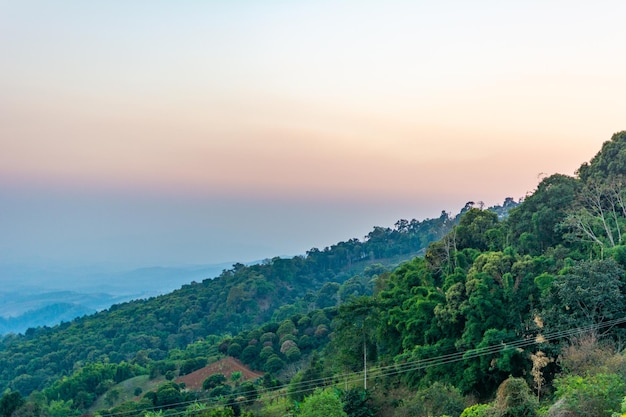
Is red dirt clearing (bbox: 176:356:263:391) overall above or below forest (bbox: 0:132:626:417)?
below

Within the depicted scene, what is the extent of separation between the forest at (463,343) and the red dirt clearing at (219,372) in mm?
162

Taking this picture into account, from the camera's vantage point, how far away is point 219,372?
38.6 m

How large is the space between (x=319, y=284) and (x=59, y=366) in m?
38.4

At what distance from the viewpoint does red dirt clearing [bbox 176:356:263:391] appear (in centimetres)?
3721

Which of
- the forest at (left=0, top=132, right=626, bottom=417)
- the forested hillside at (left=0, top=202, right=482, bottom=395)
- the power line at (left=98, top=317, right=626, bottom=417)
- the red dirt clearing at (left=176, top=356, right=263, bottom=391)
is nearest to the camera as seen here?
the forest at (left=0, top=132, right=626, bottom=417)

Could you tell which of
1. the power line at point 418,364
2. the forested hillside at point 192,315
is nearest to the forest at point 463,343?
the power line at point 418,364

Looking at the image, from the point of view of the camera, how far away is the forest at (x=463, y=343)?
1658cm

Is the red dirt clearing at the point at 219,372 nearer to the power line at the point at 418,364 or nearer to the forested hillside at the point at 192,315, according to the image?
the power line at the point at 418,364

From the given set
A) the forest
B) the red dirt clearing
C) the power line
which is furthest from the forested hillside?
the power line

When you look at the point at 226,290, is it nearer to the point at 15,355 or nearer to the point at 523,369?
the point at 15,355

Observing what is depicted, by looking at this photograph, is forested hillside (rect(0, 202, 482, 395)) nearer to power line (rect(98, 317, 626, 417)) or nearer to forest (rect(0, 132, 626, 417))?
forest (rect(0, 132, 626, 417))

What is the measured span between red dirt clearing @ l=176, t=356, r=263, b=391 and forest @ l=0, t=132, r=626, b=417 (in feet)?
0.53

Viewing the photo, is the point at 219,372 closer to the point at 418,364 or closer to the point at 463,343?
the point at 418,364

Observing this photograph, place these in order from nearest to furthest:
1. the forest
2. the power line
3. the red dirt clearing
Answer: the forest, the power line, the red dirt clearing
